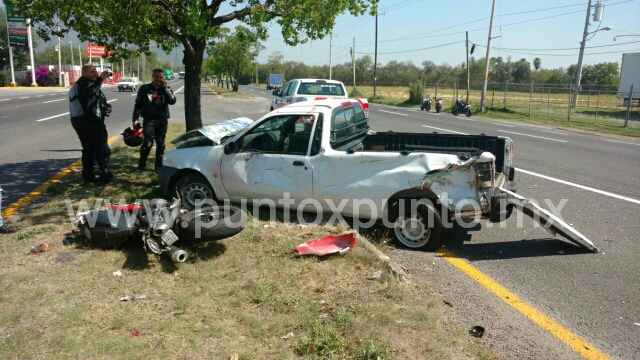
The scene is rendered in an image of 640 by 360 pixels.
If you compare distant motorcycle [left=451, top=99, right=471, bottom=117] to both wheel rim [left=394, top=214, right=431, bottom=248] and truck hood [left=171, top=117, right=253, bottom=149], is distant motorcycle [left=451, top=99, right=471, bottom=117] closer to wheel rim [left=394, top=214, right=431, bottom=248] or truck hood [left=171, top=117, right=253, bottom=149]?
truck hood [left=171, top=117, right=253, bottom=149]

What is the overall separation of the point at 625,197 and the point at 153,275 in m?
7.29

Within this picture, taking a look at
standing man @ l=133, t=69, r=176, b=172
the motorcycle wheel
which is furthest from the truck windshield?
the motorcycle wheel

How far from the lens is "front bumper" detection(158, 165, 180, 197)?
6.35 metres

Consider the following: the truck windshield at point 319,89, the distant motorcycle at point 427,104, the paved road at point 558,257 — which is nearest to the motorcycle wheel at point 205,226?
the paved road at point 558,257

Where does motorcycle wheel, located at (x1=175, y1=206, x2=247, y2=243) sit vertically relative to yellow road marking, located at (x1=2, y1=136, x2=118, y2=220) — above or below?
above

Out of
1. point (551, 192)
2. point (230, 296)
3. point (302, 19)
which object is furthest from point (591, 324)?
point (302, 19)

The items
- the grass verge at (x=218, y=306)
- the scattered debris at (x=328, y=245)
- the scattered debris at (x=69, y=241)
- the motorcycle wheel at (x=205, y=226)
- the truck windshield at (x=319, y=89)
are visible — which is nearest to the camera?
the grass verge at (x=218, y=306)

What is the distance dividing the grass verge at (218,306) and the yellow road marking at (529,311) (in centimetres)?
68

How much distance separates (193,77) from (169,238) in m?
4.84

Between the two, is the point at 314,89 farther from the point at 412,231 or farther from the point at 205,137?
the point at 412,231

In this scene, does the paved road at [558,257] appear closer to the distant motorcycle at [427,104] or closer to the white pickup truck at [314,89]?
the white pickup truck at [314,89]

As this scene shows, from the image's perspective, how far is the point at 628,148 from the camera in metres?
14.2

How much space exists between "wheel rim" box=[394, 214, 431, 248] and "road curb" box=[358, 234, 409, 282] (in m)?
0.51

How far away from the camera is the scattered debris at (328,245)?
4.79 m
